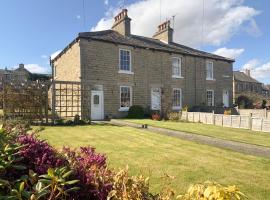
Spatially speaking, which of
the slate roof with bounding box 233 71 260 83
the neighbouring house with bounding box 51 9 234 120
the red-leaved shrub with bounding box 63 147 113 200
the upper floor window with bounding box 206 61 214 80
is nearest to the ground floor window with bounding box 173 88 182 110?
the neighbouring house with bounding box 51 9 234 120

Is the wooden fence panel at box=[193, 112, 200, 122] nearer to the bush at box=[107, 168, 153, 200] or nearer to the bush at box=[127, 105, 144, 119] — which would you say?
the bush at box=[127, 105, 144, 119]

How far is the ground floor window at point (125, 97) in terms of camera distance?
75.1 ft

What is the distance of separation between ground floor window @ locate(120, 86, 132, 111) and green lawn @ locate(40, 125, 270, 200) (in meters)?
11.9

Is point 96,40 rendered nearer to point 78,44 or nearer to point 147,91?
point 78,44

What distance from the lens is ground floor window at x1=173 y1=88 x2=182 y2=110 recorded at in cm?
2658

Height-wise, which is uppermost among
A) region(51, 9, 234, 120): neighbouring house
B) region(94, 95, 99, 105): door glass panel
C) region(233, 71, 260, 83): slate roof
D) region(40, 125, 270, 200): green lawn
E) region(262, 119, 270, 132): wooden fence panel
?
region(233, 71, 260, 83): slate roof

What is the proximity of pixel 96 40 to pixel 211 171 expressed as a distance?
1699 centimetres

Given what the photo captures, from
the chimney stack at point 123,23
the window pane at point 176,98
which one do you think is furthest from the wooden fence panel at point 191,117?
the chimney stack at point 123,23

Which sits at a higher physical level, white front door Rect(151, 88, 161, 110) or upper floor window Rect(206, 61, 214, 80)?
upper floor window Rect(206, 61, 214, 80)

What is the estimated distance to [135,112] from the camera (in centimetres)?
2244

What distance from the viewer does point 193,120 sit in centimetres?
2038

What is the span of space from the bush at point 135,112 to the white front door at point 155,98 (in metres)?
2.48

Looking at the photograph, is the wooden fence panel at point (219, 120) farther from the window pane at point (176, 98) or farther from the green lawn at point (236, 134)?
the window pane at point (176, 98)

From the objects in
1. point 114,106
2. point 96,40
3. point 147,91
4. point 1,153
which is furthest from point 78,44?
point 1,153
